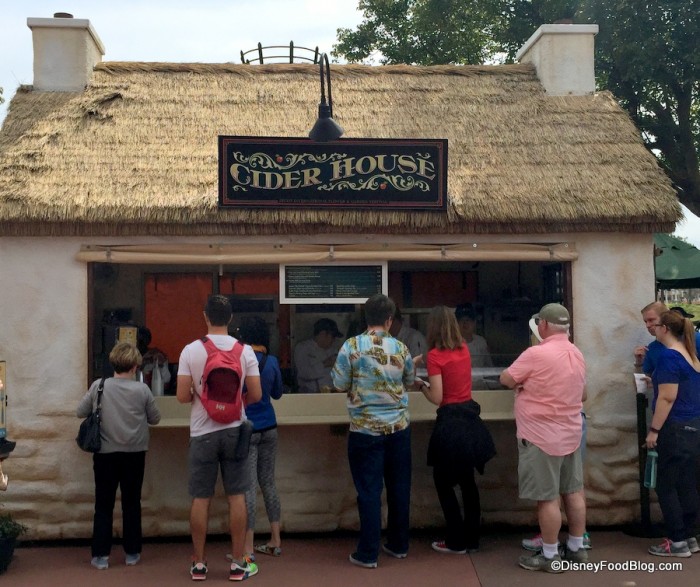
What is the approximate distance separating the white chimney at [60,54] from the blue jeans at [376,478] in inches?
181

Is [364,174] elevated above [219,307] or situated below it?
above

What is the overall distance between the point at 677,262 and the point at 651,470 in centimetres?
750

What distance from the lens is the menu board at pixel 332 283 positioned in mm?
6320

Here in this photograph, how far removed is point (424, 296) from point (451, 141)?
2095mm

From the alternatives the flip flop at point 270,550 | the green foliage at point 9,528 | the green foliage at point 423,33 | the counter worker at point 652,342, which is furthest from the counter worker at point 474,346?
the green foliage at point 423,33

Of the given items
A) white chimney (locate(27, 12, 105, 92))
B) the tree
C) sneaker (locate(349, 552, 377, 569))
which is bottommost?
sneaker (locate(349, 552, 377, 569))

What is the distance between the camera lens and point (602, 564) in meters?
5.43

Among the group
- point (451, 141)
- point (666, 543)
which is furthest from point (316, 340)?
point (666, 543)

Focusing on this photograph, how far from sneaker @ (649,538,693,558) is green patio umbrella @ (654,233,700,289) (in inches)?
269

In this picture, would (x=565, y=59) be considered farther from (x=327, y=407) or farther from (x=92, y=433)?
(x=92, y=433)

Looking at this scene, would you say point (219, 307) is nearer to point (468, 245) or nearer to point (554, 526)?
point (468, 245)

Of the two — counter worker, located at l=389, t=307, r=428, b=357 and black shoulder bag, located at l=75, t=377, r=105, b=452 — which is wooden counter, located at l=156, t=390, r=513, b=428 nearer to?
black shoulder bag, located at l=75, t=377, r=105, b=452

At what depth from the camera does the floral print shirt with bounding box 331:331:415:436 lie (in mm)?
5320

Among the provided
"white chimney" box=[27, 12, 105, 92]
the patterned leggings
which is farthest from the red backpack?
"white chimney" box=[27, 12, 105, 92]
